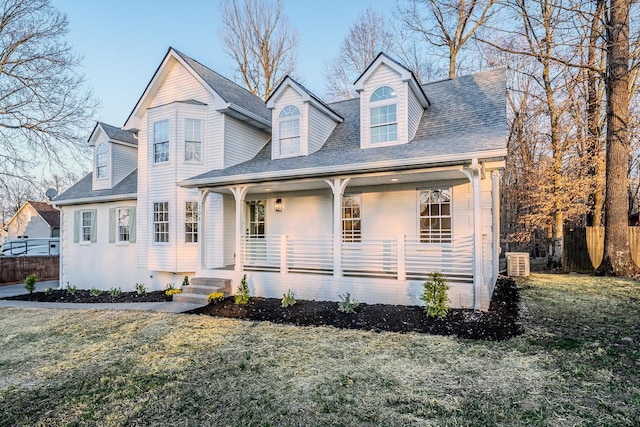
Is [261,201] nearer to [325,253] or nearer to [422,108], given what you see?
[325,253]

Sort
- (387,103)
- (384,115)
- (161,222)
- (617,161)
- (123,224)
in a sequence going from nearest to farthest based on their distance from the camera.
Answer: (387,103), (384,115), (161,222), (617,161), (123,224)

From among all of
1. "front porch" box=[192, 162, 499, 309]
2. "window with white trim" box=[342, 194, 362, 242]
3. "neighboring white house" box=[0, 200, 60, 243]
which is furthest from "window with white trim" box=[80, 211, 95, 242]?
"neighboring white house" box=[0, 200, 60, 243]

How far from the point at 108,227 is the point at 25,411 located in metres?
11.1

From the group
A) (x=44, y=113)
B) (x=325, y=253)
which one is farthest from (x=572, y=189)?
(x=44, y=113)

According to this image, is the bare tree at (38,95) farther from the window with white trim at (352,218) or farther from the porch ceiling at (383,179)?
the window with white trim at (352,218)

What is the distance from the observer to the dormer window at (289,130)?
35.9ft

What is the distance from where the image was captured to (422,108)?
10773mm

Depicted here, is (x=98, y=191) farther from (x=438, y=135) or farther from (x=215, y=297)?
(x=438, y=135)

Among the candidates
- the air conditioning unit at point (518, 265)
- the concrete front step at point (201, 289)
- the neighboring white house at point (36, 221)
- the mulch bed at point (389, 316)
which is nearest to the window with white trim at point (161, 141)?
the concrete front step at point (201, 289)

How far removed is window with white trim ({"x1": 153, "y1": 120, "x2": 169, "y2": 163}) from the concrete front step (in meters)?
4.42

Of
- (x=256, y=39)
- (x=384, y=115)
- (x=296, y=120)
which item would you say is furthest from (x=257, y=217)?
(x=256, y=39)

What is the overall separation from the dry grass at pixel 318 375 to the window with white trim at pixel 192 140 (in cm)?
604

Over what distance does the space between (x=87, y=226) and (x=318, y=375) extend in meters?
13.6

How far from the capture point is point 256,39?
22.8 metres
